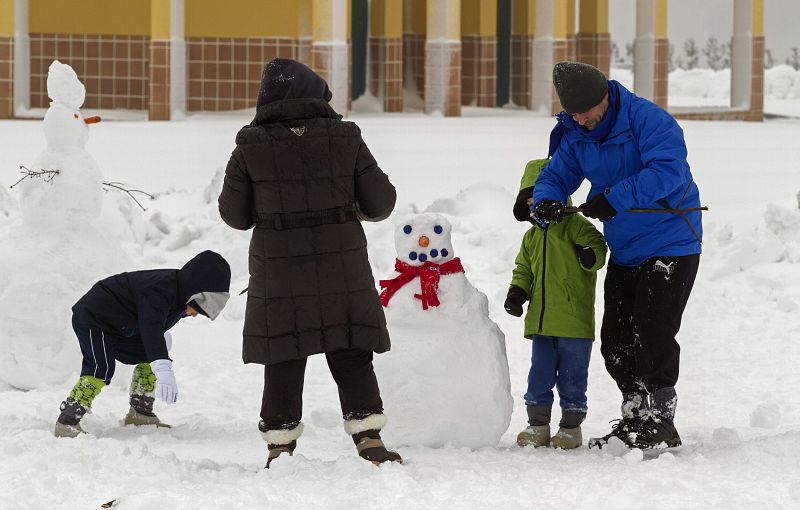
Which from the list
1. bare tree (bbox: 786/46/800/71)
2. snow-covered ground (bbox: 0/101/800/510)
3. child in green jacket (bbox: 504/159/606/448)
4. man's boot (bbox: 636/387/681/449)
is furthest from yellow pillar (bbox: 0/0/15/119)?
bare tree (bbox: 786/46/800/71)

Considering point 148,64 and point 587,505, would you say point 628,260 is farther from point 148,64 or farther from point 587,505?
point 148,64

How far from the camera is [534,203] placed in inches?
180

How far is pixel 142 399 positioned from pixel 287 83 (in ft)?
5.55

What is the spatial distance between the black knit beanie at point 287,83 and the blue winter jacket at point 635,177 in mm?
983

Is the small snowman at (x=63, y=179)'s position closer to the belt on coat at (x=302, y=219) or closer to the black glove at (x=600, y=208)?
the belt on coat at (x=302, y=219)

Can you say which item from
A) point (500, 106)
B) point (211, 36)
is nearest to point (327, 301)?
point (211, 36)

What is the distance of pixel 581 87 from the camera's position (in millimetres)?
4414

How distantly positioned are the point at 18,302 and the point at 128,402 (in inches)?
29.5

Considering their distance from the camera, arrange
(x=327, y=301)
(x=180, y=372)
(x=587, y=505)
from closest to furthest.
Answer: (x=587, y=505) < (x=327, y=301) < (x=180, y=372)

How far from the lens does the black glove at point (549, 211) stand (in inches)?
175

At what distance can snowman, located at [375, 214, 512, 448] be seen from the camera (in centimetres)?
458

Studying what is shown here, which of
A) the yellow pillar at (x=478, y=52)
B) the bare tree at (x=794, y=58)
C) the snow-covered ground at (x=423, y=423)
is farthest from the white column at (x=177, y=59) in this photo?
the bare tree at (x=794, y=58)

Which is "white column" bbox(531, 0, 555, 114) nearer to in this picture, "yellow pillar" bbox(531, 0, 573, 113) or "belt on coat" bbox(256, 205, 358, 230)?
"yellow pillar" bbox(531, 0, 573, 113)

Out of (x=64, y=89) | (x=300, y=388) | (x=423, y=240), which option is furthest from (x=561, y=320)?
(x=64, y=89)
